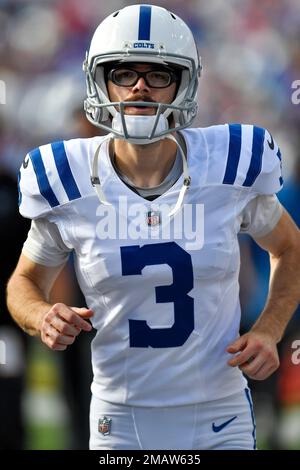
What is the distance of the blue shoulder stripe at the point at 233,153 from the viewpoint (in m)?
3.50

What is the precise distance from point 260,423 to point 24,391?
133 centimetres

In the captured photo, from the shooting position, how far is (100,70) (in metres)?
3.61

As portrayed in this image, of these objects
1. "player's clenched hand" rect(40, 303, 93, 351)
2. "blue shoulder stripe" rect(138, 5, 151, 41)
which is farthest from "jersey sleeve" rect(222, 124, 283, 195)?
"player's clenched hand" rect(40, 303, 93, 351)

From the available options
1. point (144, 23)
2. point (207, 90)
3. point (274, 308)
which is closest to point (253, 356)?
point (274, 308)

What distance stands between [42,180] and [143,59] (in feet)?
1.50

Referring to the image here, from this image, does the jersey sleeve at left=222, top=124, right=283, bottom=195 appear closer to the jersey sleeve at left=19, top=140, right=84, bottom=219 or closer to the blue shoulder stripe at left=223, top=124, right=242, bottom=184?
the blue shoulder stripe at left=223, top=124, right=242, bottom=184

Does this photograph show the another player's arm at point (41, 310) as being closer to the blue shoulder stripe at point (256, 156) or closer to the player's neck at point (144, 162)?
the player's neck at point (144, 162)

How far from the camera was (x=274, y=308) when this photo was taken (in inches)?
141

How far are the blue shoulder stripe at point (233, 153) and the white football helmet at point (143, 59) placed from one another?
13 cm

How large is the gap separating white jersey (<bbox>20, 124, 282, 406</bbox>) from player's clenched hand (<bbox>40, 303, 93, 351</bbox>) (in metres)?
0.23

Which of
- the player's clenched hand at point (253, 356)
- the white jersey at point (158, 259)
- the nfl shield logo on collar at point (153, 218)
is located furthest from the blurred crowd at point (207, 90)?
the player's clenched hand at point (253, 356)

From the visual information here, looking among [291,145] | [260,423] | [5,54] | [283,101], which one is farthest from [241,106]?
[260,423]

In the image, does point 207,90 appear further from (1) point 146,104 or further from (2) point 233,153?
(1) point 146,104

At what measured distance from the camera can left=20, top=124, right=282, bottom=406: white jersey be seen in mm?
3418
